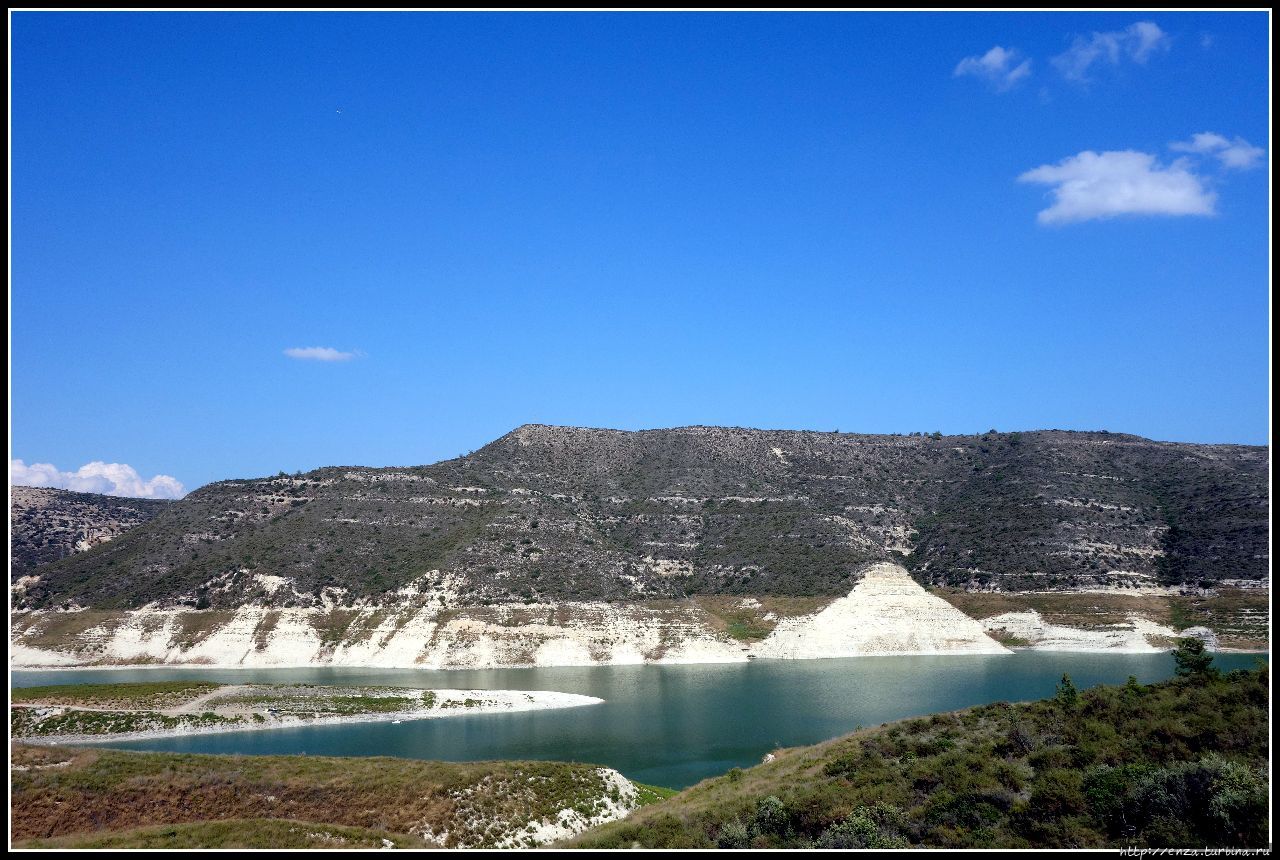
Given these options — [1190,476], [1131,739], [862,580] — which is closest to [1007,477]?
[1190,476]

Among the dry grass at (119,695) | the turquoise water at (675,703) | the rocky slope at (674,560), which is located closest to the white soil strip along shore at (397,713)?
the dry grass at (119,695)

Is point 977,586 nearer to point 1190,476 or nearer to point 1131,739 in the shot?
point 1190,476

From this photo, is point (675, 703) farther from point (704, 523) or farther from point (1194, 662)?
point (704, 523)

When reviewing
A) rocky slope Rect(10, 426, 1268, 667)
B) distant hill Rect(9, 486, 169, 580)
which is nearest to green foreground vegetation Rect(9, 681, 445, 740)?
rocky slope Rect(10, 426, 1268, 667)

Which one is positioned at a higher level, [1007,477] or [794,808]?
[1007,477]

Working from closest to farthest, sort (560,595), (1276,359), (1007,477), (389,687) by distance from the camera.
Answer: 1. (1276,359)
2. (389,687)
3. (560,595)
4. (1007,477)

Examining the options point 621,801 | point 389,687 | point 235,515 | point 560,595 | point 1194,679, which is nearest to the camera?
point 1194,679

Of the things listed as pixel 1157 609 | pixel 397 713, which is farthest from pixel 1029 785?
pixel 1157 609
